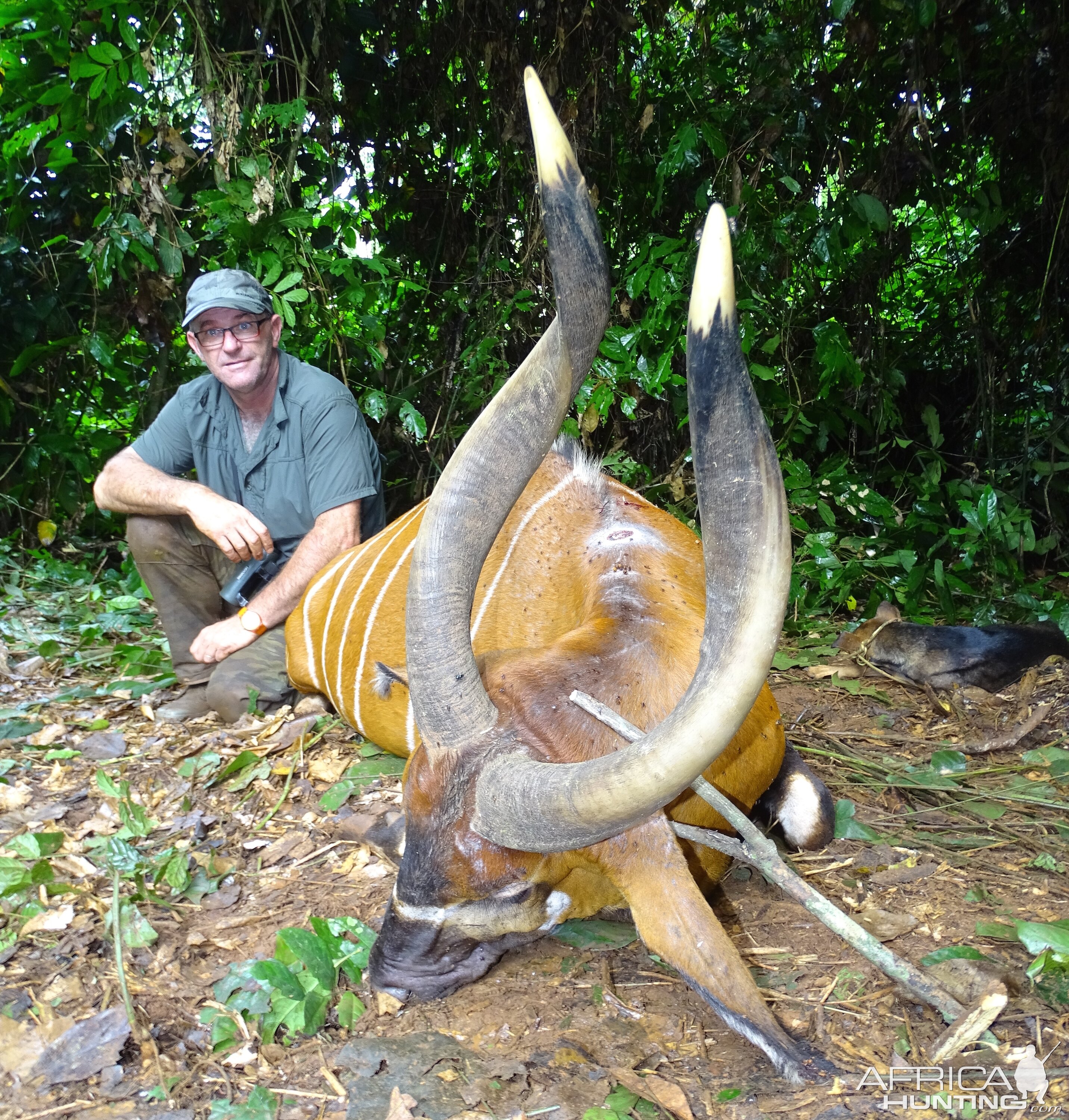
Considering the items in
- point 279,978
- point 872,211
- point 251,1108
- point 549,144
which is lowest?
point 251,1108

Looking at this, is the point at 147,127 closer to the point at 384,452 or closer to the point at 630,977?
the point at 384,452

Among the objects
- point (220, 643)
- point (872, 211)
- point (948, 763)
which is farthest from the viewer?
point (872, 211)

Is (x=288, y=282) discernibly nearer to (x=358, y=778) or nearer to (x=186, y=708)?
(x=186, y=708)

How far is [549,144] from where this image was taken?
5.45ft

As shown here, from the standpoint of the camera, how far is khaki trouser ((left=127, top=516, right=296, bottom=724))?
4.01 metres

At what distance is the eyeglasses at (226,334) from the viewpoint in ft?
13.0

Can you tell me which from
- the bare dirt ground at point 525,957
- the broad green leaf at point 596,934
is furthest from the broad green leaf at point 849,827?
the broad green leaf at point 596,934

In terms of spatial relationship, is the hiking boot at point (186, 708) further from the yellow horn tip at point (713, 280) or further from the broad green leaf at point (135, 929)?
the yellow horn tip at point (713, 280)

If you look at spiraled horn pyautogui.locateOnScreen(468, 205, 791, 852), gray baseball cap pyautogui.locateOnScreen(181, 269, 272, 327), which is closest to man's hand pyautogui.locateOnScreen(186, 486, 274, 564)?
gray baseball cap pyautogui.locateOnScreen(181, 269, 272, 327)

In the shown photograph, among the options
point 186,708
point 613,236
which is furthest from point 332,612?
point 613,236

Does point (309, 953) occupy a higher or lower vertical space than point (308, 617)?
lower

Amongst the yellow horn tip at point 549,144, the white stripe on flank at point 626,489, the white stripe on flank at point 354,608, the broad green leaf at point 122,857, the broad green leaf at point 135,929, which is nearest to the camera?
the yellow horn tip at point 549,144

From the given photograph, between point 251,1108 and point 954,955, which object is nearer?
point 251,1108

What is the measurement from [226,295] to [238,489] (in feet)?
2.65
